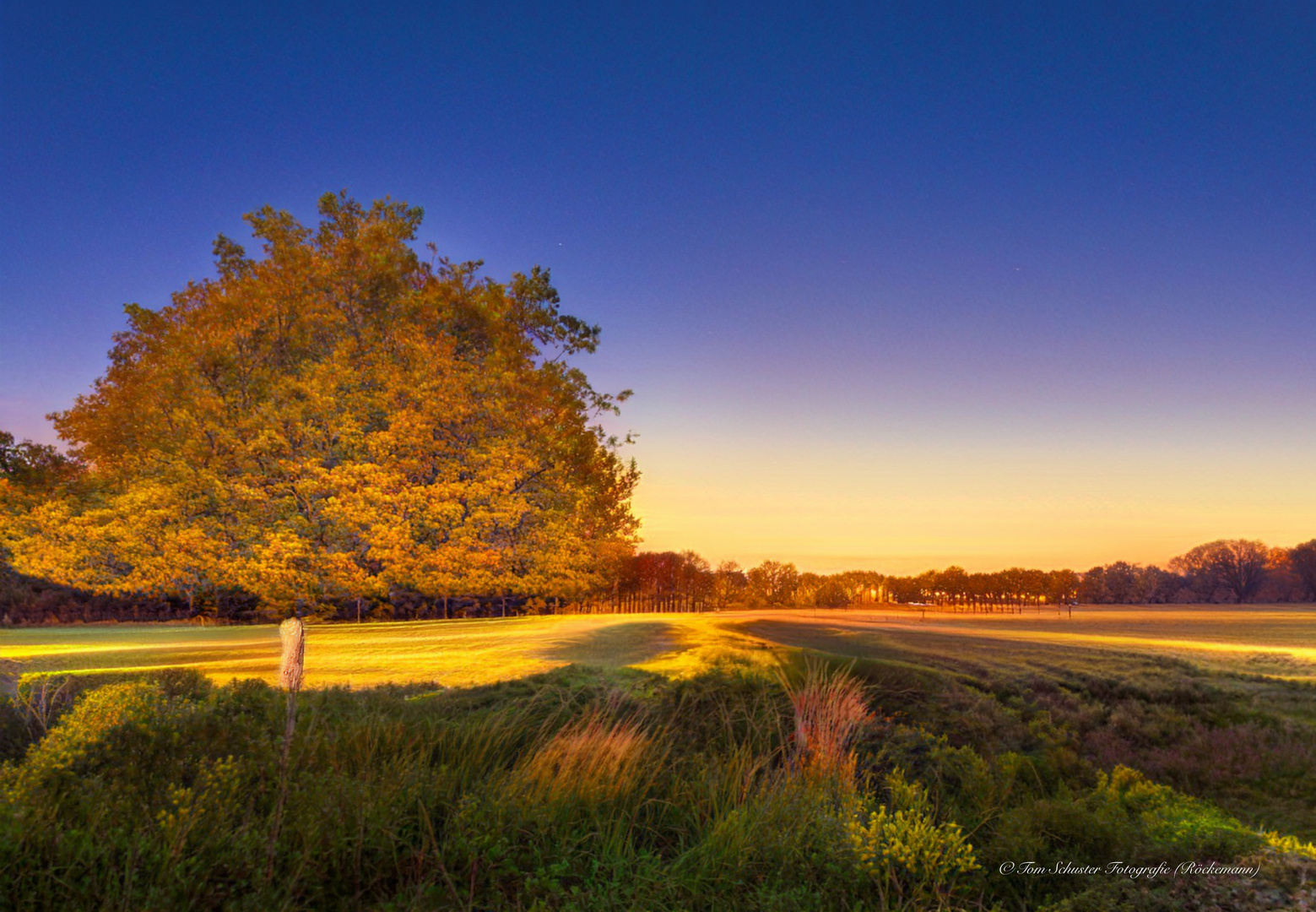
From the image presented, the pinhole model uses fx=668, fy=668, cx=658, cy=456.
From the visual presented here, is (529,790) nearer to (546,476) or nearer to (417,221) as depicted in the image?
(546,476)

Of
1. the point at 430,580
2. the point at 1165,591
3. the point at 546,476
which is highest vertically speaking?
the point at 546,476

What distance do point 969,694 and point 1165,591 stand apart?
53.8 meters

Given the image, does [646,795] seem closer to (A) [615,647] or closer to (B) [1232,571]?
(A) [615,647]

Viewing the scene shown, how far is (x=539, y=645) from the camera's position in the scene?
1234 cm

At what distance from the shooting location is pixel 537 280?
21859mm

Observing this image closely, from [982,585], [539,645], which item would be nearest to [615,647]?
[539,645]

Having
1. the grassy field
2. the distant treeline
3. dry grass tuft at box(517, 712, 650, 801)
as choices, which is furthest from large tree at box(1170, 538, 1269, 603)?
dry grass tuft at box(517, 712, 650, 801)

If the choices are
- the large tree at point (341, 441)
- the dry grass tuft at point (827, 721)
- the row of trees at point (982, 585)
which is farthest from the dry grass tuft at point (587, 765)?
the row of trees at point (982, 585)

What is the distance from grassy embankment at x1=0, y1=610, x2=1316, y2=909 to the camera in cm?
486

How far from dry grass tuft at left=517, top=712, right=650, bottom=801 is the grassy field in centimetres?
347

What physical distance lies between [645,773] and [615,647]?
5245 mm

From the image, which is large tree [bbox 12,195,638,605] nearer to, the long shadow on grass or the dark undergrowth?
the long shadow on grass

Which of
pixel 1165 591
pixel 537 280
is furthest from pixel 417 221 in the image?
pixel 1165 591

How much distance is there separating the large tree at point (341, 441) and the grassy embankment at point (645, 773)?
3.80 m
